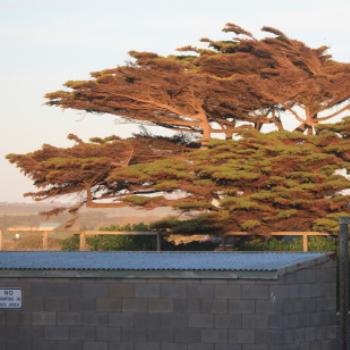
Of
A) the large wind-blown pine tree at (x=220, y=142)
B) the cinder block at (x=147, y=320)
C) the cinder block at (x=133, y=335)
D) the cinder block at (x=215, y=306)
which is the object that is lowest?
the cinder block at (x=133, y=335)

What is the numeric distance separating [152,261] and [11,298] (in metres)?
2.99

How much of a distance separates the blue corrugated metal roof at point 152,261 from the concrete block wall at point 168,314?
291 millimetres

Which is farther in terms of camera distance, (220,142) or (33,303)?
(220,142)

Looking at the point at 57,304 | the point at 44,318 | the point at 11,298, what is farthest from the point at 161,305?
the point at 11,298

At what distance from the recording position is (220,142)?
152 ft

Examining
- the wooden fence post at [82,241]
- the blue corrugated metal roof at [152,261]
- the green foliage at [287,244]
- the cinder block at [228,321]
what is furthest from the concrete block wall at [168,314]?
the wooden fence post at [82,241]

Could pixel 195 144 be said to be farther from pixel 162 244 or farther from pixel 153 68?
pixel 162 244

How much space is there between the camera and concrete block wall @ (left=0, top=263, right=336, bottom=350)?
20.8 m

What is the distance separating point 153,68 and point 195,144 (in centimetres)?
550

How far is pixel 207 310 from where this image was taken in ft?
68.7

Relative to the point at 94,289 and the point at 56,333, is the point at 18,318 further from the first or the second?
the point at 94,289

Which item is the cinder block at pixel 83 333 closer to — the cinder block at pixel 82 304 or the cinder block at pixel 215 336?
the cinder block at pixel 82 304

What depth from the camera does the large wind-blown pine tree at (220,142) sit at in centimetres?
4241

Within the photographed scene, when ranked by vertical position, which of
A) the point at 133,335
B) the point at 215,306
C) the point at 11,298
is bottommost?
the point at 133,335
